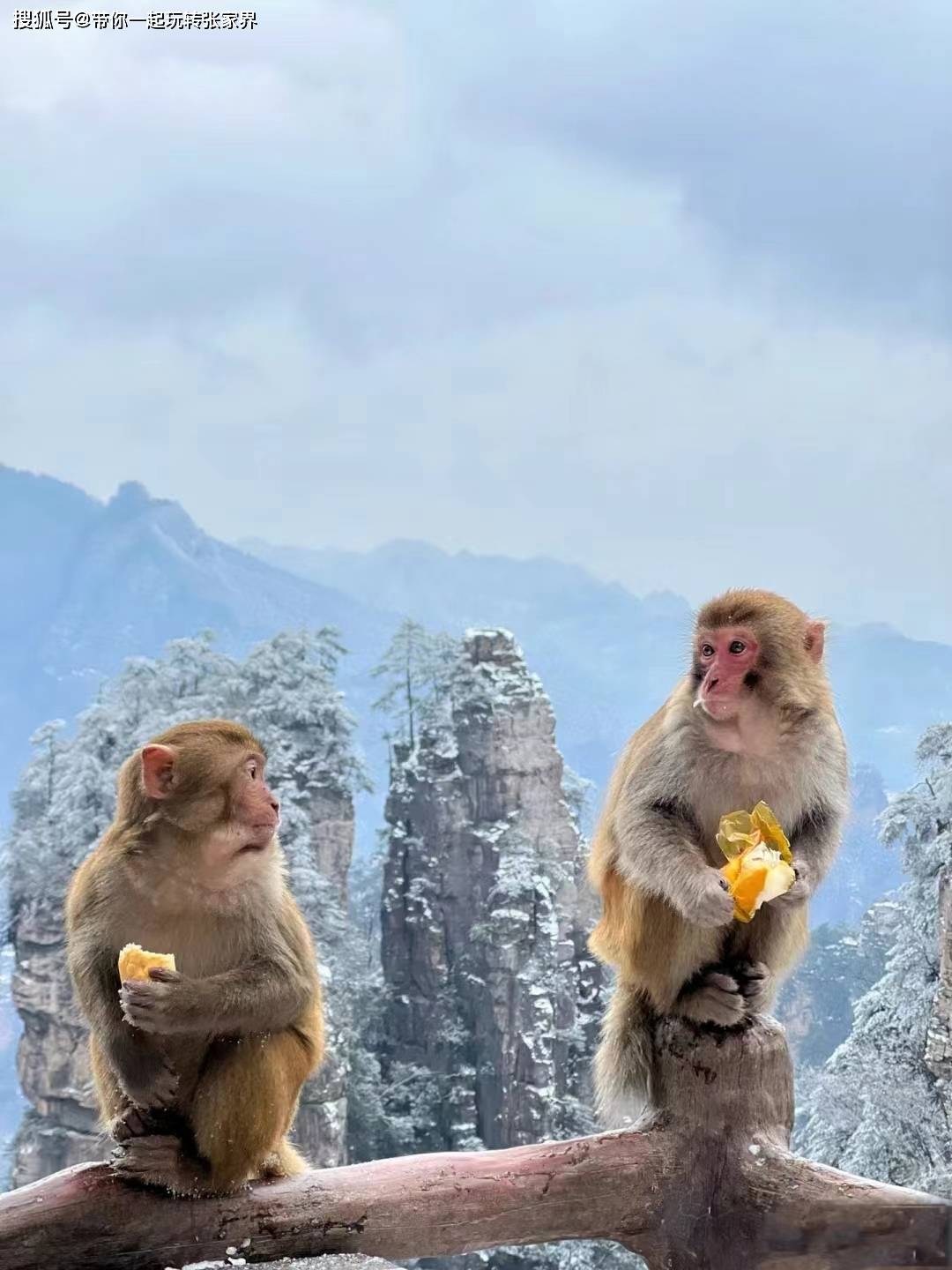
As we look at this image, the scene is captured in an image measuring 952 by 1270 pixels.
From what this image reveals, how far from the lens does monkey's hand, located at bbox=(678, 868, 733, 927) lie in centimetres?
219

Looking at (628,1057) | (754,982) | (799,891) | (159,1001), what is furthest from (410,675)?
(159,1001)

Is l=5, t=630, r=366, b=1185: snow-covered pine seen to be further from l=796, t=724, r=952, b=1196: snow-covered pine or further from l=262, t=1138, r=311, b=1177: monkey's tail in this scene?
l=262, t=1138, r=311, b=1177: monkey's tail

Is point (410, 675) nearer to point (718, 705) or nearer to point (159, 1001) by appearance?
point (718, 705)

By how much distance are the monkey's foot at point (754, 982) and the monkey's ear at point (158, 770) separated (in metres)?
1.00

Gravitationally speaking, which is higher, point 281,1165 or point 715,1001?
point 715,1001

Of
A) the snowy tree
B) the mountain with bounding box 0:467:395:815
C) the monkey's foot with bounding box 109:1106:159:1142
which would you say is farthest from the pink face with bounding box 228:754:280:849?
the mountain with bounding box 0:467:395:815

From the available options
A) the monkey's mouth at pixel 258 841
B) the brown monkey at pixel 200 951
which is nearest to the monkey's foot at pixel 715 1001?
the brown monkey at pixel 200 951

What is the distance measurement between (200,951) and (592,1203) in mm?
768

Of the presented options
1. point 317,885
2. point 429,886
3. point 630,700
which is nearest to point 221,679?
point 317,885

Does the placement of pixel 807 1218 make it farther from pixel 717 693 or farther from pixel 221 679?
pixel 221 679

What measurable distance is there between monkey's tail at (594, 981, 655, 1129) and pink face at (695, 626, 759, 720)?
56cm

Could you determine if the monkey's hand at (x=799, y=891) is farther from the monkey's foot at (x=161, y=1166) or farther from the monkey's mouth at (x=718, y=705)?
the monkey's foot at (x=161, y=1166)

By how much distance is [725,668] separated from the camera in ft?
7.38

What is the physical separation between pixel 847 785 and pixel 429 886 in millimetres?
10316
